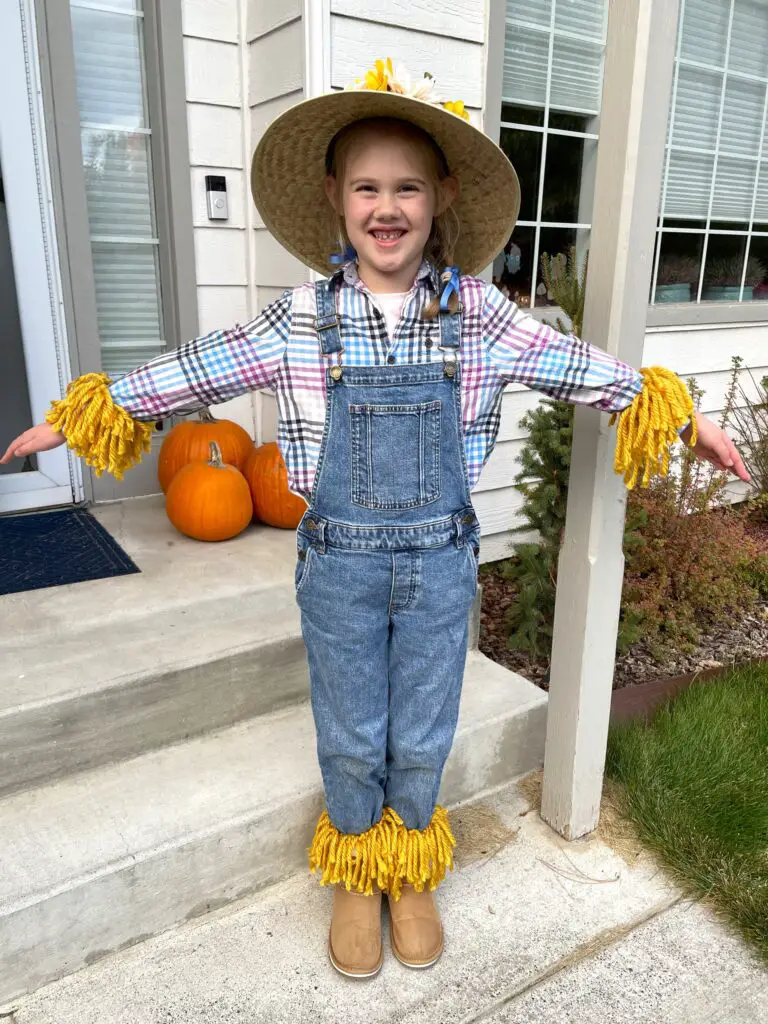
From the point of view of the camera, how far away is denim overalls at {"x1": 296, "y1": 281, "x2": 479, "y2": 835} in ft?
4.64

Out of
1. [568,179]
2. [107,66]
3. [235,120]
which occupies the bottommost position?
[568,179]

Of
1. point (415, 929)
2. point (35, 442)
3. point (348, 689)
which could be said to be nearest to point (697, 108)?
point (348, 689)

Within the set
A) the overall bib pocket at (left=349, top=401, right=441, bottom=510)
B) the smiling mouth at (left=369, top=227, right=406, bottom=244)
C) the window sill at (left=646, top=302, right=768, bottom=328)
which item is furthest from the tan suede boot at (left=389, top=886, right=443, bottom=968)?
the window sill at (left=646, top=302, right=768, bottom=328)

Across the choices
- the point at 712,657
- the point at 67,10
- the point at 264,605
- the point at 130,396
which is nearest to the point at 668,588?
the point at 712,657

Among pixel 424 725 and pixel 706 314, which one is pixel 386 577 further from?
pixel 706 314

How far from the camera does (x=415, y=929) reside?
169 centimetres

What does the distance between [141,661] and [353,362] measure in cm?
110

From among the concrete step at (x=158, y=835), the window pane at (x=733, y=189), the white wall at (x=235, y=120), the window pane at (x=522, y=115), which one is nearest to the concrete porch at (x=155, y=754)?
the concrete step at (x=158, y=835)

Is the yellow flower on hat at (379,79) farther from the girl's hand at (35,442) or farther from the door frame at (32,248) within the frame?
the door frame at (32,248)

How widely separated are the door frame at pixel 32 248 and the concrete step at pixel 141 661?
2.38ft

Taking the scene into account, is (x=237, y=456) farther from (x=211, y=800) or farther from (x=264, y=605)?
(x=211, y=800)

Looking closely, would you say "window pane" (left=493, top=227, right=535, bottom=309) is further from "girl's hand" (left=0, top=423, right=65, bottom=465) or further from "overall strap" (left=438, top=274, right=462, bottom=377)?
"girl's hand" (left=0, top=423, right=65, bottom=465)

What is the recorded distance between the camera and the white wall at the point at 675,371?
3.55 meters

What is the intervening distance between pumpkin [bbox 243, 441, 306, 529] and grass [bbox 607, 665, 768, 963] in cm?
143
